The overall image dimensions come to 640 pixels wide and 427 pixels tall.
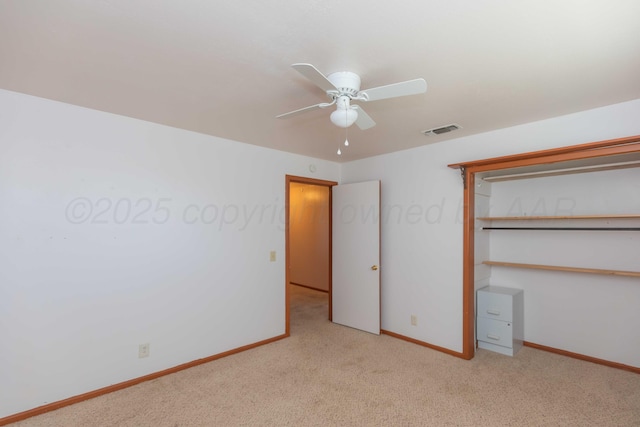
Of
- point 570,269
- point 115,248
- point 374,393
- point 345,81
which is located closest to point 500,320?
point 570,269

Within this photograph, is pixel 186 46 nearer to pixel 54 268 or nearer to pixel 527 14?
pixel 527 14

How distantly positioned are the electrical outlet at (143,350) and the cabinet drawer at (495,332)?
11.1ft

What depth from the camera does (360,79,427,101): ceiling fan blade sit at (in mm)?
1658

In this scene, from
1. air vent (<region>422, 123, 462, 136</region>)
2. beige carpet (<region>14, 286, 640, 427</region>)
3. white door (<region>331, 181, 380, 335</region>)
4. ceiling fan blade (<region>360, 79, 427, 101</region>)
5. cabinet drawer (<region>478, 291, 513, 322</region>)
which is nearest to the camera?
ceiling fan blade (<region>360, 79, 427, 101</region>)

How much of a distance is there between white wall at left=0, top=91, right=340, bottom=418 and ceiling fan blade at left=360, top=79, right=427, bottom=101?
214cm

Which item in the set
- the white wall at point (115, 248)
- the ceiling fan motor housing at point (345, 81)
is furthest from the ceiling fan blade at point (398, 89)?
the white wall at point (115, 248)

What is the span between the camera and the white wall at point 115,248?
2.35m

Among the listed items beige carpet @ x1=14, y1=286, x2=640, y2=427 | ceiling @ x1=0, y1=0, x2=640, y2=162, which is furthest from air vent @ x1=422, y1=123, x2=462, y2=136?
beige carpet @ x1=14, y1=286, x2=640, y2=427

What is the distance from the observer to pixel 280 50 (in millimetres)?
1722

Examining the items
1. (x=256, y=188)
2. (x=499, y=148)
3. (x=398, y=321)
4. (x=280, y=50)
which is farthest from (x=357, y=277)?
(x=280, y=50)

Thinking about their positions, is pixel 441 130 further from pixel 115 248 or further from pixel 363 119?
pixel 115 248

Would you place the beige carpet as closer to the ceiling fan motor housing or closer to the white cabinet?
the white cabinet

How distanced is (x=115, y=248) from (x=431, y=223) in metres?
3.24

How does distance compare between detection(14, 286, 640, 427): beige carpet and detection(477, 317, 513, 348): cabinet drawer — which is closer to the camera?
detection(14, 286, 640, 427): beige carpet
